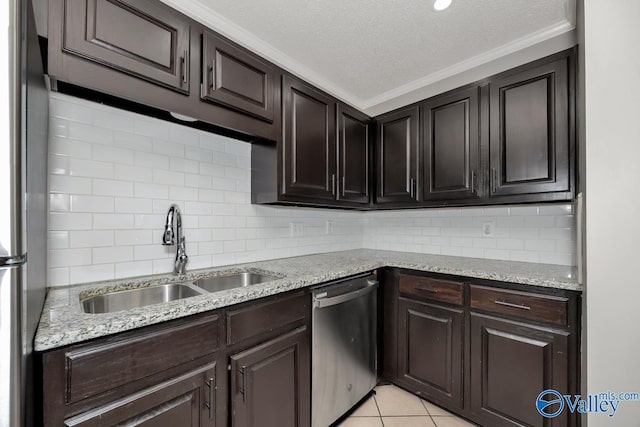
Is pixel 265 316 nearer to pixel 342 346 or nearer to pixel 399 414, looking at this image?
pixel 342 346

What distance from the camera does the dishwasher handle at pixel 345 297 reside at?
155 cm

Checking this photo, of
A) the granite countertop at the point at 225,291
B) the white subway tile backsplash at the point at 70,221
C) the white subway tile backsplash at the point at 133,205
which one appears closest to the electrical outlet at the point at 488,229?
the granite countertop at the point at 225,291

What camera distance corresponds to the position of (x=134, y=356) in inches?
35.6

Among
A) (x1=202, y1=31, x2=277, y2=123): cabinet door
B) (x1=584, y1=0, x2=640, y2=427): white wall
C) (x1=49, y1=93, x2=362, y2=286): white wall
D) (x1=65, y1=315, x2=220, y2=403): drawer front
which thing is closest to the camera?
(x1=65, y1=315, x2=220, y2=403): drawer front

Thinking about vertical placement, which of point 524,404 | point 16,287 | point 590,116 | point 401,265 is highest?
point 590,116

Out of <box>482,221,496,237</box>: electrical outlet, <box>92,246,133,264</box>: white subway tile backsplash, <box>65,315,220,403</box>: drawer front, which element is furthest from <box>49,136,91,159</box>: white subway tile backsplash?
<box>482,221,496,237</box>: electrical outlet

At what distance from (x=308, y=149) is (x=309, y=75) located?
0.74 metres

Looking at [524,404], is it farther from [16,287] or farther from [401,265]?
[16,287]

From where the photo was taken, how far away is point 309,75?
2213 millimetres

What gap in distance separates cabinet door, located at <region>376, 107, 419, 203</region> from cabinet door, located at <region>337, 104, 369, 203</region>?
0.43ft

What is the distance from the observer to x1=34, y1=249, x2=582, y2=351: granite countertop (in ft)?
2.71

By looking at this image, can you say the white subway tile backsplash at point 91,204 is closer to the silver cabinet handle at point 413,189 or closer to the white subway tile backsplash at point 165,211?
the white subway tile backsplash at point 165,211

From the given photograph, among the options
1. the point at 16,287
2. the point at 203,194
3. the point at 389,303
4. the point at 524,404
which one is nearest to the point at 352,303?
the point at 389,303

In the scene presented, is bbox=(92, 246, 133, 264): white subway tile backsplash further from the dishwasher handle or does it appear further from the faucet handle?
the dishwasher handle
